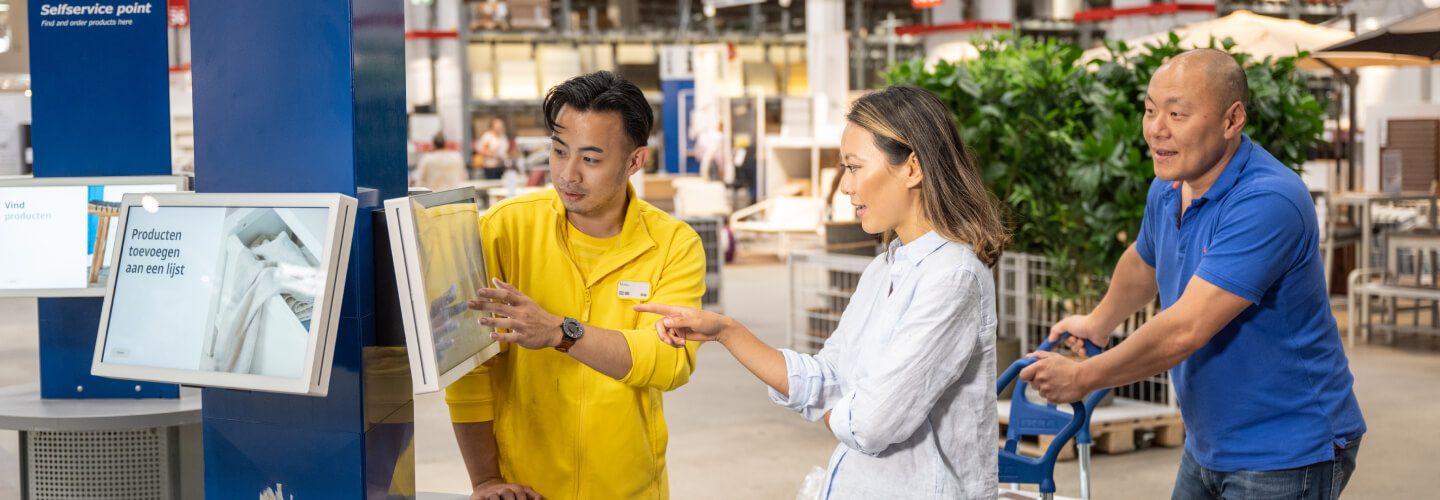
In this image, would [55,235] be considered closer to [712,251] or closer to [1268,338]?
[1268,338]

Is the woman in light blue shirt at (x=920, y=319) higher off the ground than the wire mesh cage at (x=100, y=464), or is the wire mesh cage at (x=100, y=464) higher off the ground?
the woman in light blue shirt at (x=920, y=319)

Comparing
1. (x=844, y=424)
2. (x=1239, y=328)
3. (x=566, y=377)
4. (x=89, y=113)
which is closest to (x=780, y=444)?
(x=89, y=113)

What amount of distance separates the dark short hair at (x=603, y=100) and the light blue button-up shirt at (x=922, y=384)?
0.54 meters

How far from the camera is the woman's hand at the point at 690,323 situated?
1.91 m

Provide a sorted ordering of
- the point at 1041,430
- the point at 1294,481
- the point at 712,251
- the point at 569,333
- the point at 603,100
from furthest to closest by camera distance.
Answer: the point at 712,251
the point at 1041,430
the point at 1294,481
the point at 603,100
the point at 569,333

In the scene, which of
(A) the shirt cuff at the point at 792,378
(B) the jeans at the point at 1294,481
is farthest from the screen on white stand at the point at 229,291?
(B) the jeans at the point at 1294,481

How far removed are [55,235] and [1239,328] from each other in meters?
2.86

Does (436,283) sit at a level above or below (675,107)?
below

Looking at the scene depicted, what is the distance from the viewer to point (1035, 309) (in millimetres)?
5496

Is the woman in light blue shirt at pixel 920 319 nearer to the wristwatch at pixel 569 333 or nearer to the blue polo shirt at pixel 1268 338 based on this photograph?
the wristwatch at pixel 569 333

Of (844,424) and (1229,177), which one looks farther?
(1229,177)

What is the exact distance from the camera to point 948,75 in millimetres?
5562

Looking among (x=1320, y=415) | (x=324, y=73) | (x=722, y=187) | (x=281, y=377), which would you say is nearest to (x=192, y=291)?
(x=281, y=377)

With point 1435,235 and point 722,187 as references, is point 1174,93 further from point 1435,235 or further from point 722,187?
point 722,187
